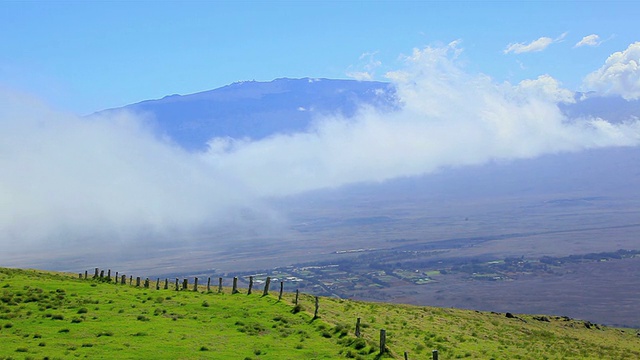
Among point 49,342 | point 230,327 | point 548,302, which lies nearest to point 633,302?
point 548,302

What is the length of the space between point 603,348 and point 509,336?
196 inches

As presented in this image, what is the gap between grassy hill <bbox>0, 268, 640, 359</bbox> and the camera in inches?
796

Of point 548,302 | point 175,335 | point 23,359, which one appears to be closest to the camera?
point 23,359

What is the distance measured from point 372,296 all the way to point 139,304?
276ft

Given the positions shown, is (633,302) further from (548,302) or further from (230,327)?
(230,327)

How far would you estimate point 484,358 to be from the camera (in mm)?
25516

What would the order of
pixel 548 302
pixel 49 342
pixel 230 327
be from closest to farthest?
pixel 49 342 < pixel 230 327 < pixel 548 302

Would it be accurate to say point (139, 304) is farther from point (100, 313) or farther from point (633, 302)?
point (633, 302)

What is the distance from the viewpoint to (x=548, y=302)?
102 meters

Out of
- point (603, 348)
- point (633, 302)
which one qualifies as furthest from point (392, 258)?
point (603, 348)

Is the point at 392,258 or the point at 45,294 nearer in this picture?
the point at 45,294

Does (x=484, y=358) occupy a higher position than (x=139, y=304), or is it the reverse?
(x=139, y=304)

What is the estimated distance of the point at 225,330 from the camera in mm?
23656

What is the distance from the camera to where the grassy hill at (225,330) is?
2022 centimetres
